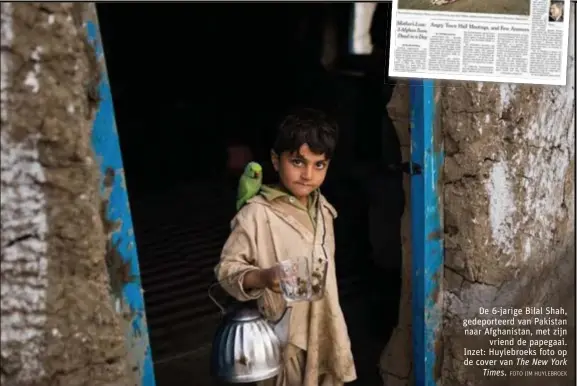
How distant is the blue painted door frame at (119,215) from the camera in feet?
5.41

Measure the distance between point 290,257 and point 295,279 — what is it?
0.47 feet

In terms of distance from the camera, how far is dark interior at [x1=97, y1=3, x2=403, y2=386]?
331 centimetres

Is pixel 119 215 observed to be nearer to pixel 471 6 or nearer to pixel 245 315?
pixel 245 315

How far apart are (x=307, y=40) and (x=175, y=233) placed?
1952mm

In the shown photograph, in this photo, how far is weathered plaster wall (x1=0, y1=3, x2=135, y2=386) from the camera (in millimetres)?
1532

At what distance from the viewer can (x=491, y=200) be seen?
2502 mm

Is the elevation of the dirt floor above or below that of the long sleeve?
above

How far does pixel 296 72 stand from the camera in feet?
19.1

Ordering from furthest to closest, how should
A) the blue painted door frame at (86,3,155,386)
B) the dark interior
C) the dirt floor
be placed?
1. the dark interior
2. the dirt floor
3. the blue painted door frame at (86,3,155,386)

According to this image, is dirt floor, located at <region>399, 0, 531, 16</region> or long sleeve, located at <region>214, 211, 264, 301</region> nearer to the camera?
long sleeve, located at <region>214, 211, 264, 301</region>

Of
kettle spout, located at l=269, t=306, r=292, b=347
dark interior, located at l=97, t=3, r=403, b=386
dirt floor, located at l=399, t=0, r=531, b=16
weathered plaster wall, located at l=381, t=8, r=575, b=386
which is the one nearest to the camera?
kettle spout, located at l=269, t=306, r=292, b=347

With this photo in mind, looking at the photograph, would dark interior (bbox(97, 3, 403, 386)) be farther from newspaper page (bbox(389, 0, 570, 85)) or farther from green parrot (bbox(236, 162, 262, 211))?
green parrot (bbox(236, 162, 262, 211))

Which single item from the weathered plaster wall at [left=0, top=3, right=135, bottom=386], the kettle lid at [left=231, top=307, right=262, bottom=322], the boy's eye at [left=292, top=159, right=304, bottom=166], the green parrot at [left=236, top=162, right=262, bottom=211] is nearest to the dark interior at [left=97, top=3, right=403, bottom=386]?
the boy's eye at [left=292, top=159, right=304, bottom=166]

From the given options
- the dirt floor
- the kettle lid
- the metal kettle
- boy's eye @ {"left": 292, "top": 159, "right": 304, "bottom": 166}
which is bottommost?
the metal kettle
